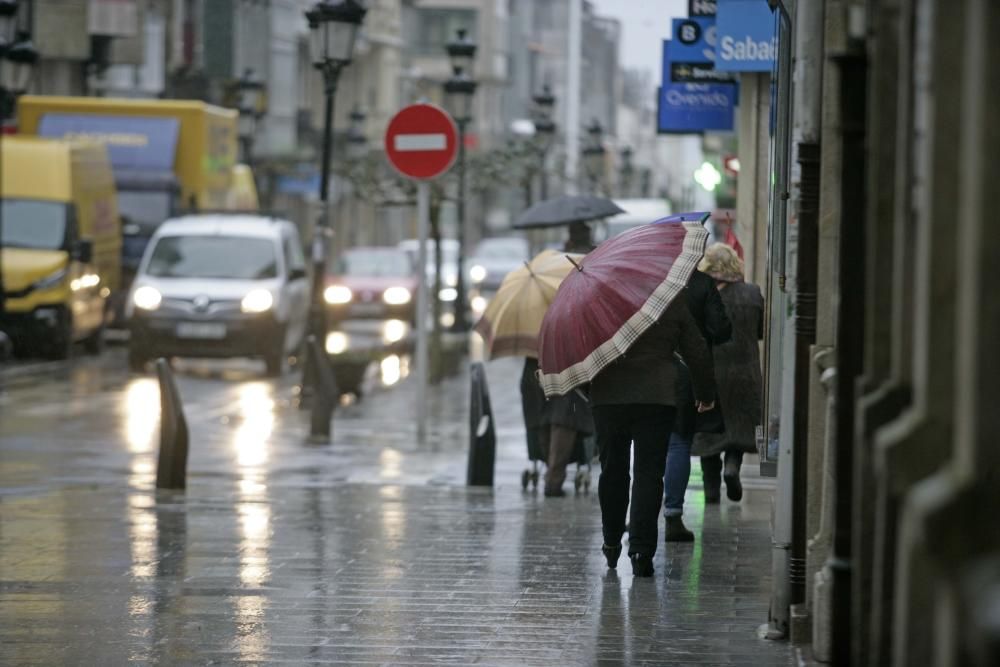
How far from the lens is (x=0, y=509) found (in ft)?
42.5

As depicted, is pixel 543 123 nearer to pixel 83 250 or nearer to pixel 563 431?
pixel 83 250

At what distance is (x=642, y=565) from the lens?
33.2 ft

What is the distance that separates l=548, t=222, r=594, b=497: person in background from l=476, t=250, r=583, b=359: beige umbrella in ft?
1.19

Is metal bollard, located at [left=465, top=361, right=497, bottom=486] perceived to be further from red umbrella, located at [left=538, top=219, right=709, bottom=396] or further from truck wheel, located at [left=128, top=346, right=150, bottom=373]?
truck wheel, located at [left=128, top=346, right=150, bottom=373]

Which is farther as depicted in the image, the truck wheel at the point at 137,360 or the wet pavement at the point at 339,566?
the truck wheel at the point at 137,360

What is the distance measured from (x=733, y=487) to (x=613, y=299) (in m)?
3.41

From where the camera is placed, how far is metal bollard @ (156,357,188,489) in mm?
14172

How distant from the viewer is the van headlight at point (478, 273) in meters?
50.2

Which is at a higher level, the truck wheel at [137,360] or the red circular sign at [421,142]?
the red circular sign at [421,142]

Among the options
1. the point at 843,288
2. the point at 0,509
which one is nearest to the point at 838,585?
the point at 843,288

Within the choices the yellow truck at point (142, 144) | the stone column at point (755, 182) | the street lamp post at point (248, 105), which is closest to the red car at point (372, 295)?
the yellow truck at point (142, 144)

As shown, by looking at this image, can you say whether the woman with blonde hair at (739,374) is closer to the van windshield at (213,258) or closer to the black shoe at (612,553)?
the black shoe at (612,553)

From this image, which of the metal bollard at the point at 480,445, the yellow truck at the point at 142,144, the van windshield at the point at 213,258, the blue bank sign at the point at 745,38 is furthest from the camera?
the yellow truck at the point at 142,144

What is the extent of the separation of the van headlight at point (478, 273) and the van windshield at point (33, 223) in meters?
21.4
